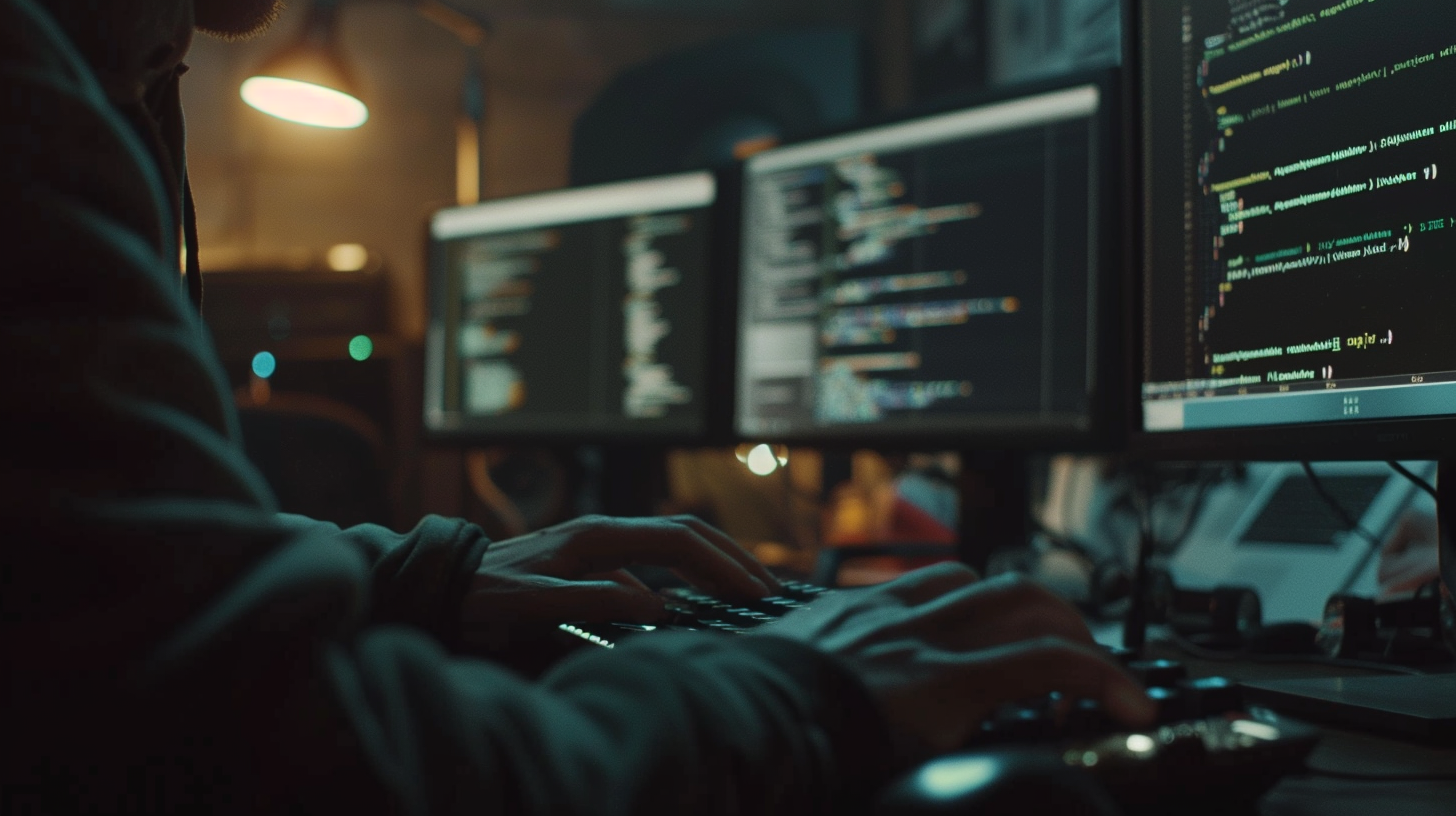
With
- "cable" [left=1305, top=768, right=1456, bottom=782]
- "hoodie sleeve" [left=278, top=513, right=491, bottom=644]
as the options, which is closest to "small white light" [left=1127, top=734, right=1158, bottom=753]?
"cable" [left=1305, top=768, right=1456, bottom=782]

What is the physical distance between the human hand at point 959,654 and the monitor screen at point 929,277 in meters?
0.52

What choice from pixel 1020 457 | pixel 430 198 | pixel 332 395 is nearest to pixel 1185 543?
pixel 1020 457

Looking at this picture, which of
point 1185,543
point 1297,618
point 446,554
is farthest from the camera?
point 1185,543

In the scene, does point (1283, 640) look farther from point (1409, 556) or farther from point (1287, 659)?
point (1409, 556)

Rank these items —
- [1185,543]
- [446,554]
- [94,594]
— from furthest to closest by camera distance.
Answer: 1. [1185,543]
2. [446,554]
3. [94,594]

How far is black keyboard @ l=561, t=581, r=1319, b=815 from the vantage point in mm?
335

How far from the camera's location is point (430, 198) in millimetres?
2980

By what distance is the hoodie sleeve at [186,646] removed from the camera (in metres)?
0.27

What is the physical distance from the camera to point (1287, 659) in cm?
69

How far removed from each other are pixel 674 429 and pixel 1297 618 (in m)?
0.69

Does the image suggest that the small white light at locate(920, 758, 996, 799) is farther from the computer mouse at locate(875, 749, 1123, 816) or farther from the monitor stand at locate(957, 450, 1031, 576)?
the monitor stand at locate(957, 450, 1031, 576)

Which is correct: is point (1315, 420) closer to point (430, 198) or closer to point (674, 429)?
point (674, 429)

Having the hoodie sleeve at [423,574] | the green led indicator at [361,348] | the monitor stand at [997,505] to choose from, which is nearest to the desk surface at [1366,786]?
the hoodie sleeve at [423,574]

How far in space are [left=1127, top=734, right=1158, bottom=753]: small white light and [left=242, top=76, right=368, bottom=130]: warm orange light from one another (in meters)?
1.73
